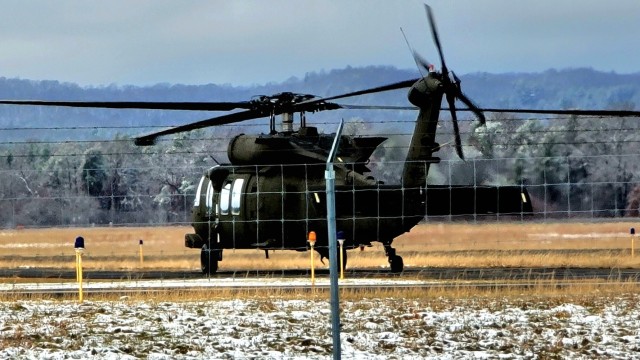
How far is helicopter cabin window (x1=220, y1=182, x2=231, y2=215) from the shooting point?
39.8 meters

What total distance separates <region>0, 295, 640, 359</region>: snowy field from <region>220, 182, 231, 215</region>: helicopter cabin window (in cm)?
1272

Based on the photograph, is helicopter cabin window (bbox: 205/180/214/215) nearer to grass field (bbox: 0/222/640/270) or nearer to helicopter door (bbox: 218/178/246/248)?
helicopter door (bbox: 218/178/246/248)

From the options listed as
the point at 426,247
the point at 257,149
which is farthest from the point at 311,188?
the point at 426,247

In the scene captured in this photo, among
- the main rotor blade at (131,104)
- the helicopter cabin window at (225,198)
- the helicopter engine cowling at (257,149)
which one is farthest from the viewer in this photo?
the helicopter cabin window at (225,198)

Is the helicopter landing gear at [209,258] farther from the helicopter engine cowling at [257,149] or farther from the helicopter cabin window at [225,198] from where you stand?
the helicopter engine cowling at [257,149]

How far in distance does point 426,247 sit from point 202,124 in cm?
1470

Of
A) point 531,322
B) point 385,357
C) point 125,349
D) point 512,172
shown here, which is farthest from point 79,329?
point 512,172

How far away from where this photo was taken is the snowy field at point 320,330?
22234 mm

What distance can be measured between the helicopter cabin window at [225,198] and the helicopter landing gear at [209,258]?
4.52 feet

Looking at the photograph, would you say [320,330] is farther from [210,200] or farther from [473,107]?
[210,200]

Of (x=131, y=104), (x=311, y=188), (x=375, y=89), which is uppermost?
(x=375, y=89)

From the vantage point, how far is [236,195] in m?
39.5

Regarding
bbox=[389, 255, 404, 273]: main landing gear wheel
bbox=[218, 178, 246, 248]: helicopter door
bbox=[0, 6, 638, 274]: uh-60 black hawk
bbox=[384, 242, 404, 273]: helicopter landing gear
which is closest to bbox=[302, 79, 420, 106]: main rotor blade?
bbox=[0, 6, 638, 274]: uh-60 black hawk

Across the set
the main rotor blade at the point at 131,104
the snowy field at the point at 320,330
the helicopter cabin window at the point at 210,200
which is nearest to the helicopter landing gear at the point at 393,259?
the helicopter cabin window at the point at 210,200
